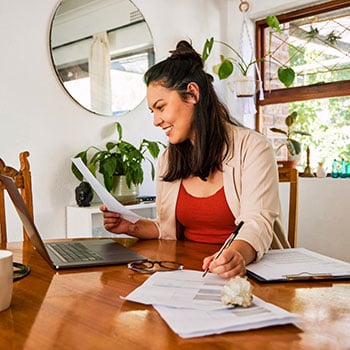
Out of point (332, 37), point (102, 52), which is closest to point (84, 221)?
point (102, 52)

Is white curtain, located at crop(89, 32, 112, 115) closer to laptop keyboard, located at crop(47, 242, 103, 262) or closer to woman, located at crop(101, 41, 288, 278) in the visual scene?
woman, located at crop(101, 41, 288, 278)

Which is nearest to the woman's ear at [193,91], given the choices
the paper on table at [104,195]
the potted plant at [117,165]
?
the paper on table at [104,195]

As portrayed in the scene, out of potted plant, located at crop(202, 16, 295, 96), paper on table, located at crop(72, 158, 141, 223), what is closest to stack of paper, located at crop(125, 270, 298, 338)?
paper on table, located at crop(72, 158, 141, 223)

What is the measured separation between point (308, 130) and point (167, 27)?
4.01 ft

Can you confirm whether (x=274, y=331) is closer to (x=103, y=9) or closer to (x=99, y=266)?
(x=99, y=266)

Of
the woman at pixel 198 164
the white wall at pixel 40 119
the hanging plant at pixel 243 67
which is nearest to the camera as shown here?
the woman at pixel 198 164

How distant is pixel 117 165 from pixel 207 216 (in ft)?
4.24

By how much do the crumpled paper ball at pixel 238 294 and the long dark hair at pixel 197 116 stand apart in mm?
766

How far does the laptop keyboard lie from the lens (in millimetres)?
1132

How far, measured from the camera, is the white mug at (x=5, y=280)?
2.34ft

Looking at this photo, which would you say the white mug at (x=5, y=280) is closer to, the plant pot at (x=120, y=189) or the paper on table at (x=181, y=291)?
the paper on table at (x=181, y=291)

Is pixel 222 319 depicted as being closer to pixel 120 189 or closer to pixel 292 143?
pixel 120 189

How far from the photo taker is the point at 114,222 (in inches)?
56.7

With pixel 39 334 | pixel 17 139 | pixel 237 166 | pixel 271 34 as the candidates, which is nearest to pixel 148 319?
pixel 39 334
